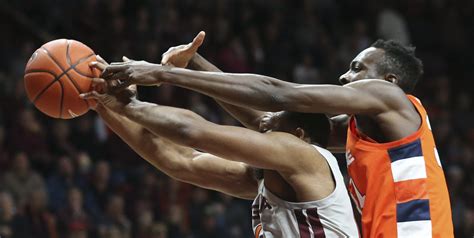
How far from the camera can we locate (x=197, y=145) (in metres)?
4.22

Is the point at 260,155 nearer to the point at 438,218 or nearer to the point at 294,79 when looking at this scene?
the point at 438,218

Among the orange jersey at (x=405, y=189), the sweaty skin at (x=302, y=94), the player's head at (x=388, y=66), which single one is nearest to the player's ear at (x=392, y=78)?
the player's head at (x=388, y=66)

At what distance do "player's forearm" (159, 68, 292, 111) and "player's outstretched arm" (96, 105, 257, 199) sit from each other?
854 mm

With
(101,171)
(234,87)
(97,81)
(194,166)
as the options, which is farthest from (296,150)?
(101,171)

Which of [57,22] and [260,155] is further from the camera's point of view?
[57,22]

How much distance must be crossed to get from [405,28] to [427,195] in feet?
33.4

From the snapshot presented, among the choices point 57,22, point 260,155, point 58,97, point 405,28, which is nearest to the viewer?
point 260,155

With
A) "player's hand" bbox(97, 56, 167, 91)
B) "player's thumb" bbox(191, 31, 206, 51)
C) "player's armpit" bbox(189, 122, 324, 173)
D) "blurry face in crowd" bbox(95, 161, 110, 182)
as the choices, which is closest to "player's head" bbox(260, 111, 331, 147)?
"player's armpit" bbox(189, 122, 324, 173)

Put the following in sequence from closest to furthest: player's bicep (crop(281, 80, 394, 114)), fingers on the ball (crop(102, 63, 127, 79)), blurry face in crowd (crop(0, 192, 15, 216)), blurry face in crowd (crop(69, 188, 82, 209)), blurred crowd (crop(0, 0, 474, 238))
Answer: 1. player's bicep (crop(281, 80, 394, 114))
2. fingers on the ball (crop(102, 63, 127, 79))
3. blurry face in crowd (crop(0, 192, 15, 216))
4. blurry face in crowd (crop(69, 188, 82, 209))
5. blurred crowd (crop(0, 0, 474, 238))

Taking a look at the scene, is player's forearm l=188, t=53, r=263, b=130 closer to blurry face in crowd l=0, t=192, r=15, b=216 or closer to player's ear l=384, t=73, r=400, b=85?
player's ear l=384, t=73, r=400, b=85

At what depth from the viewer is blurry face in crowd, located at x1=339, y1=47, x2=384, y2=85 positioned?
15.0ft

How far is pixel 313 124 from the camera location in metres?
4.60

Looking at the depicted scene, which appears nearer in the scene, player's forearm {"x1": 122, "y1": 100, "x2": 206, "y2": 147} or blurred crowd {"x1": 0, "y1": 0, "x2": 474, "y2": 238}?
player's forearm {"x1": 122, "y1": 100, "x2": 206, "y2": 147}

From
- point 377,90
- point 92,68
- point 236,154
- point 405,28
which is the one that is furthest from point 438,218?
point 405,28
